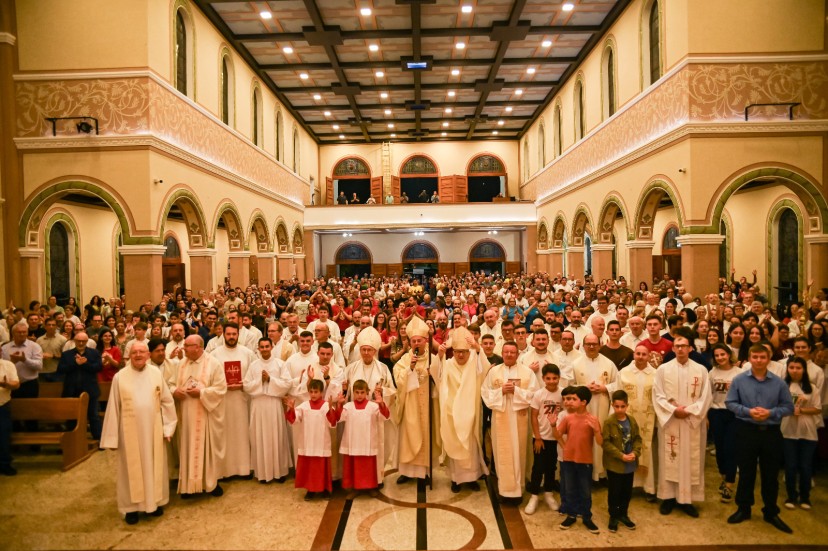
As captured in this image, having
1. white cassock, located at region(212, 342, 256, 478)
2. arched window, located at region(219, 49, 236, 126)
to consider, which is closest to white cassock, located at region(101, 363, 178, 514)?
white cassock, located at region(212, 342, 256, 478)

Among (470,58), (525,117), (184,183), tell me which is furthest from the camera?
(525,117)

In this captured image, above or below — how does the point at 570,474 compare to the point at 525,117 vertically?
below

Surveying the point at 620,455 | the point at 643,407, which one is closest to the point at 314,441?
the point at 620,455

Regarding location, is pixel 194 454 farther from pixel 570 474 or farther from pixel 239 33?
pixel 239 33

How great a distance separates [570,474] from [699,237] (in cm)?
814

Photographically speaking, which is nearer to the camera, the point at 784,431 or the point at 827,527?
the point at 827,527

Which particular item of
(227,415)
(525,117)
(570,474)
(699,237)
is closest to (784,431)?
(570,474)

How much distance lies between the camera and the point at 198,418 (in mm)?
6027

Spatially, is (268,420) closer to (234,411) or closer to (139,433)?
(234,411)

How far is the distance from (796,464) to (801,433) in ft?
1.09

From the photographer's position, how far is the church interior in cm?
549

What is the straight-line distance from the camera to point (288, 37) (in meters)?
17.1

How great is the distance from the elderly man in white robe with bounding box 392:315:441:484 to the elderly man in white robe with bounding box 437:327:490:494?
0.20 m

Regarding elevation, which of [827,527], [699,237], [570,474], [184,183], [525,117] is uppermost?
[525,117]
